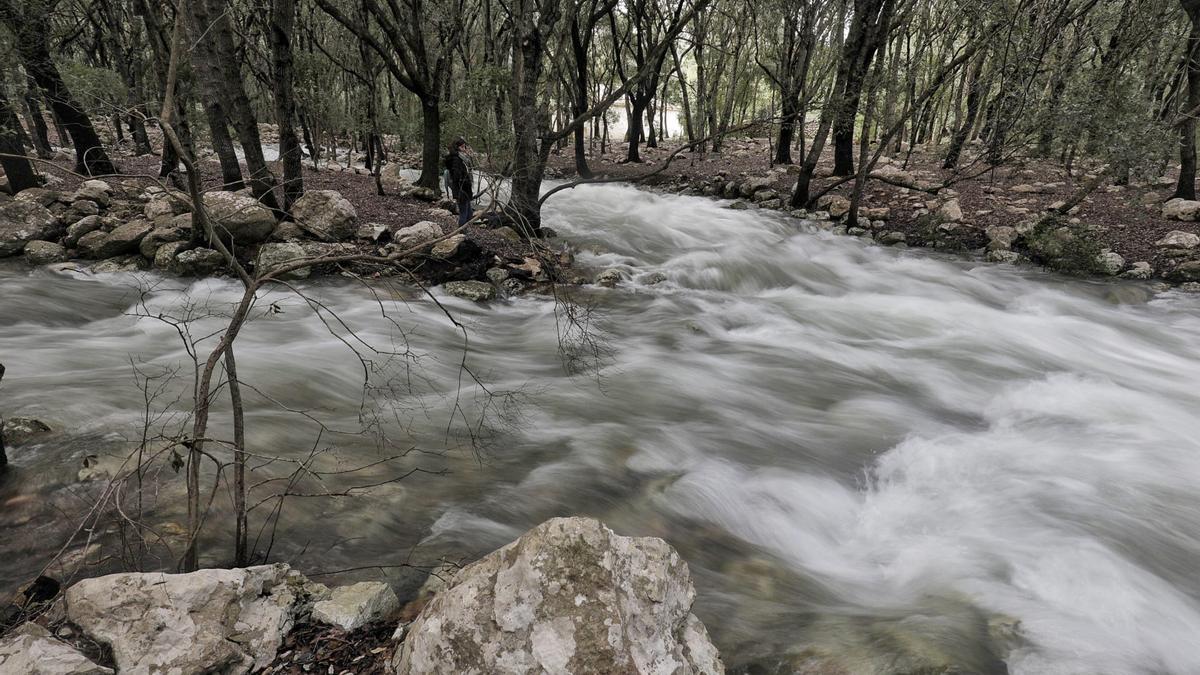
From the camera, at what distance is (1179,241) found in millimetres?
9922

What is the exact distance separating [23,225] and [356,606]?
1017 cm

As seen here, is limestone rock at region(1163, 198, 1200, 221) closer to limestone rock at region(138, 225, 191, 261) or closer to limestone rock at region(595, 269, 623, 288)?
limestone rock at region(595, 269, 623, 288)

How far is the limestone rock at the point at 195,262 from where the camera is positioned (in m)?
8.14

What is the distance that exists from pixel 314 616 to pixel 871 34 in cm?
1374

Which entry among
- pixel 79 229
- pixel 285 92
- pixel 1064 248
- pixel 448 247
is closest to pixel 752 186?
pixel 1064 248

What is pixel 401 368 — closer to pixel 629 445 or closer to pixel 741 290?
pixel 629 445

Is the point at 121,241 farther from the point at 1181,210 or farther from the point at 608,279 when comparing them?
the point at 1181,210

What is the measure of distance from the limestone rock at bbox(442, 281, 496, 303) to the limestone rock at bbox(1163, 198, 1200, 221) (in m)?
12.8

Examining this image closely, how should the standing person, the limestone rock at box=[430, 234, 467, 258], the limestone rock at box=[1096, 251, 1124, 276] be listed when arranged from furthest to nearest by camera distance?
the standing person < the limestone rock at box=[1096, 251, 1124, 276] < the limestone rock at box=[430, 234, 467, 258]

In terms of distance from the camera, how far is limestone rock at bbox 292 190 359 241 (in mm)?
9148

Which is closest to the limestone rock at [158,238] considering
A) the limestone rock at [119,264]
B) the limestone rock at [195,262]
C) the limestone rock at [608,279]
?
the limestone rock at [119,264]

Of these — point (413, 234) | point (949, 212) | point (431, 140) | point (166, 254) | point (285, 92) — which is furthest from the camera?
point (431, 140)

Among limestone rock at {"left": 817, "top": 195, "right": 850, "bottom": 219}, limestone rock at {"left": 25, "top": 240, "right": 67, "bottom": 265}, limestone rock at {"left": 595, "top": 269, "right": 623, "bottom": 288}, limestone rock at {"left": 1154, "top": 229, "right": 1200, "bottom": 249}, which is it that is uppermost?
limestone rock at {"left": 817, "top": 195, "right": 850, "bottom": 219}

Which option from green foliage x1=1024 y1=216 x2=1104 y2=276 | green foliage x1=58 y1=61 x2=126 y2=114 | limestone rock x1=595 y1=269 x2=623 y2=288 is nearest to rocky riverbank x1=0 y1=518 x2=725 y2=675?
limestone rock x1=595 y1=269 x2=623 y2=288
